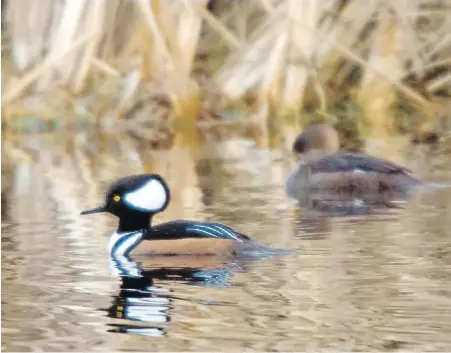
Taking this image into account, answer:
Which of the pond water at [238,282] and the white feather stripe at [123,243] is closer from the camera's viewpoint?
the pond water at [238,282]

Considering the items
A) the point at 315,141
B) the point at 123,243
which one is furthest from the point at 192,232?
the point at 315,141

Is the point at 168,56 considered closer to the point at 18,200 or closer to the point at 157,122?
the point at 157,122

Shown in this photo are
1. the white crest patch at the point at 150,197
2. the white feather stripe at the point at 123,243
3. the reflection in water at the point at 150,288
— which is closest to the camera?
the reflection in water at the point at 150,288

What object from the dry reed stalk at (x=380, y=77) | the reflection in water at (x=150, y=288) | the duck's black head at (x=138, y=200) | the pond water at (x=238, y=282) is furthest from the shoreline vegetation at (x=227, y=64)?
the reflection in water at (x=150, y=288)

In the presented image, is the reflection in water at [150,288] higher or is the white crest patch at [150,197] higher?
the white crest patch at [150,197]

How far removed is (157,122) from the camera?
17391 millimetres

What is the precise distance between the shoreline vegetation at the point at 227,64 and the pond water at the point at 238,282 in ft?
15.5

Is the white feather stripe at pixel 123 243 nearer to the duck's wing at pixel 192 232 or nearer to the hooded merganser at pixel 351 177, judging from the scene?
the duck's wing at pixel 192 232

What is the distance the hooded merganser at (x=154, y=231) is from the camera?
22.8 feet

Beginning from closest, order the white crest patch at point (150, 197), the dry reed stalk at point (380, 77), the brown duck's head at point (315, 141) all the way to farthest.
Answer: the white crest patch at point (150, 197), the brown duck's head at point (315, 141), the dry reed stalk at point (380, 77)

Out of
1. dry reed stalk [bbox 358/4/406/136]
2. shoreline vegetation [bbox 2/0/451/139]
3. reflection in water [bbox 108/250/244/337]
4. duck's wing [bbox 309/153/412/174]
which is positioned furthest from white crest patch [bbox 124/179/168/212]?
dry reed stalk [bbox 358/4/406/136]

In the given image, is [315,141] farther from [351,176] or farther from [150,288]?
[150,288]

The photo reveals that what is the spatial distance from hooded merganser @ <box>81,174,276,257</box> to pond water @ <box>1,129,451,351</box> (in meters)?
0.10

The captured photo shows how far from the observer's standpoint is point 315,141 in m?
11.8
